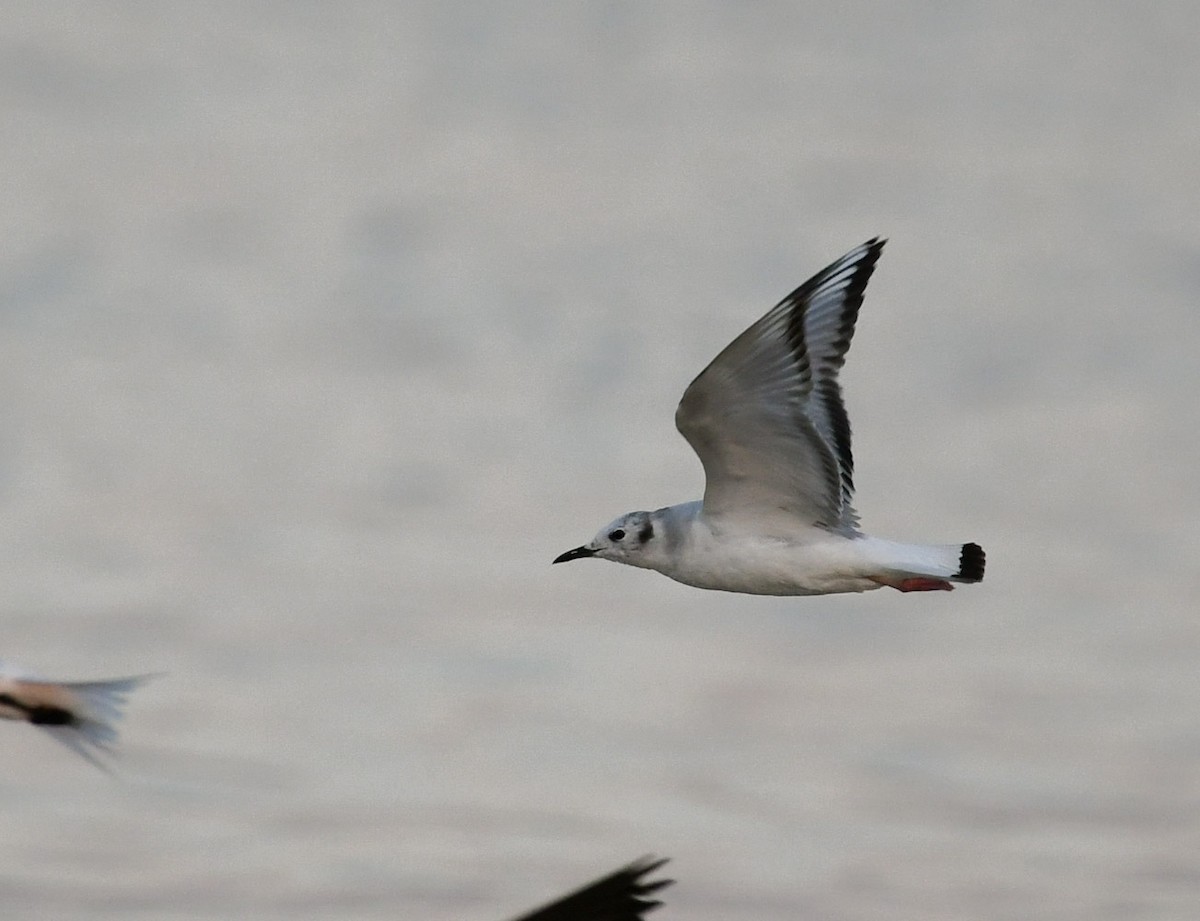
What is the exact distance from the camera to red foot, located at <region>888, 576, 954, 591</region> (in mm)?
11266

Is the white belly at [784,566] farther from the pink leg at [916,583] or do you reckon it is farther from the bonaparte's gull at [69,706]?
the bonaparte's gull at [69,706]

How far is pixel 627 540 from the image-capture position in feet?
39.3

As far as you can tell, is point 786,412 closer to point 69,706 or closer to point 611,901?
point 69,706

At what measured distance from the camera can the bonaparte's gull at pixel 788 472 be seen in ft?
36.2

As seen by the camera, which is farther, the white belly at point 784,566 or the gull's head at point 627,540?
the gull's head at point 627,540

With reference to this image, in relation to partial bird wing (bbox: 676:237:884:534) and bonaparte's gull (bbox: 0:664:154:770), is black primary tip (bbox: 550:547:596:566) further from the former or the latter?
bonaparte's gull (bbox: 0:664:154:770)

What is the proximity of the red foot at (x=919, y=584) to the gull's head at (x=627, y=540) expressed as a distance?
1518mm

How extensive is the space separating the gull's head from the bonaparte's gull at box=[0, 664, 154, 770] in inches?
227

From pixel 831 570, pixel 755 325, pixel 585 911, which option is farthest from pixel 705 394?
pixel 585 911

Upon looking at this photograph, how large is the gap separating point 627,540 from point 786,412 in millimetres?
1411

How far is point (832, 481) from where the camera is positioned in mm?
11531

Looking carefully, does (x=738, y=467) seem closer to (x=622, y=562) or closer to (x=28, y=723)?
(x=622, y=562)

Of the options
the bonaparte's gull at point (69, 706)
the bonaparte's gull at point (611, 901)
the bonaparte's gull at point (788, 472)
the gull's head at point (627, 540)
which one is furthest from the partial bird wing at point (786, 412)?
the bonaparte's gull at point (611, 901)

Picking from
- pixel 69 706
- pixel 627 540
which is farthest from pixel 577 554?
pixel 69 706
